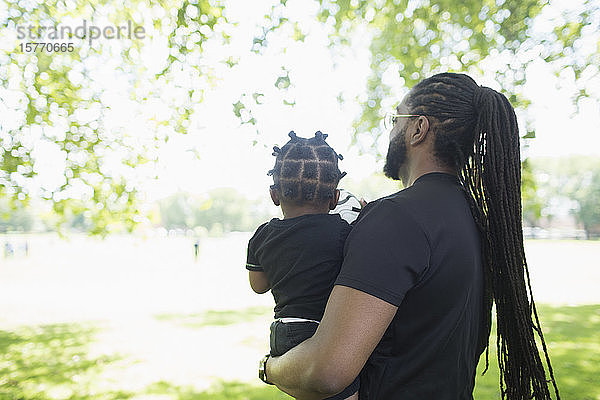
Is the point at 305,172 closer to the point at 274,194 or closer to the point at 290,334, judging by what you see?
the point at 274,194

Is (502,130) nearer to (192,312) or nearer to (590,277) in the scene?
(192,312)

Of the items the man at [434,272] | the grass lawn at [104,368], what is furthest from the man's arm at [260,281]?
the grass lawn at [104,368]

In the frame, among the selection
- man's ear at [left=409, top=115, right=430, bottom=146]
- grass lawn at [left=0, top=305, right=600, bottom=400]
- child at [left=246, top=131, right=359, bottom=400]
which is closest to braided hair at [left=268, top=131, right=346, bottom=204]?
child at [left=246, top=131, right=359, bottom=400]

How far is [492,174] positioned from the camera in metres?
1.74

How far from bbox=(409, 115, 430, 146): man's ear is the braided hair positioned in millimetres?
486

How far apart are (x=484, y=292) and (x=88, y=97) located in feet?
25.9

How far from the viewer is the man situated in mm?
1376

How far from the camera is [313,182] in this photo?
2.11 meters

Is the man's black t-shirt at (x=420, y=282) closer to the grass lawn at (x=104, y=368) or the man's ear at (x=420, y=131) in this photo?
the man's ear at (x=420, y=131)

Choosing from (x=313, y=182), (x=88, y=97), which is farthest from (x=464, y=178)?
(x=88, y=97)

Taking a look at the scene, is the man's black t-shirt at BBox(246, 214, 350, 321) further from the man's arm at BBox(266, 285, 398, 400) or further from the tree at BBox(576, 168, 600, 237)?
the tree at BBox(576, 168, 600, 237)

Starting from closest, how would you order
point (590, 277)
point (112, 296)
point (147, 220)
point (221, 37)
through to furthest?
point (221, 37) → point (147, 220) → point (112, 296) → point (590, 277)

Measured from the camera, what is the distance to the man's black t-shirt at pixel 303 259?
1846 mm

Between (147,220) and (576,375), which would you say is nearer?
(576,375)
